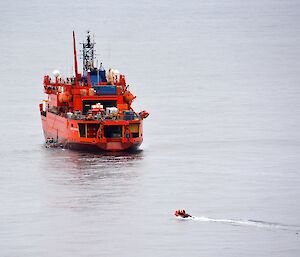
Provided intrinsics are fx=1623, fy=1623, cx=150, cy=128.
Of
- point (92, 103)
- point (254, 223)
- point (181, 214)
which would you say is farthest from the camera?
point (92, 103)

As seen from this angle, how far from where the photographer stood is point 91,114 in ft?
326

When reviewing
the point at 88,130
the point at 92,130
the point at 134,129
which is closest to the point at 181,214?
the point at 134,129

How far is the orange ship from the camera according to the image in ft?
322

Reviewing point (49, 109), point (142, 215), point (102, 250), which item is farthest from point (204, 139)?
point (102, 250)

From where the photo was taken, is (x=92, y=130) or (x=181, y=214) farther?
(x=92, y=130)

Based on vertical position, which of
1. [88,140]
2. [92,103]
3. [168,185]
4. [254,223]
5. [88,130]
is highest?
[92,103]

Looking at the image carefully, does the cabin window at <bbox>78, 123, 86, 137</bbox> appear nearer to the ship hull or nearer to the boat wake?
the ship hull

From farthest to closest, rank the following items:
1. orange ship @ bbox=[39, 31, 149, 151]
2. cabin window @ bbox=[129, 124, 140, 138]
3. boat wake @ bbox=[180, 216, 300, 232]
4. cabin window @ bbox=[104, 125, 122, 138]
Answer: cabin window @ bbox=[129, 124, 140, 138] → cabin window @ bbox=[104, 125, 122, 138] → orange ship @ bbox=[39, 31, 149, 151] → boat wake @ bbox=[180, 216, 300, 232]

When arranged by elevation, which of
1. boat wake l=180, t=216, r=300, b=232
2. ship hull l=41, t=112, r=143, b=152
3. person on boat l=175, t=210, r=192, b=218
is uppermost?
ship hull l=41, t=112, r=143, b=152

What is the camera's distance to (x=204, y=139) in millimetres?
105750

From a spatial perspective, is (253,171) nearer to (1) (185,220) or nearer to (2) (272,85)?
(1) (185,220)

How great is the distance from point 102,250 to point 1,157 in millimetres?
29841

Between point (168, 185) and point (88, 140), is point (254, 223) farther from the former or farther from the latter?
point (88, 140)

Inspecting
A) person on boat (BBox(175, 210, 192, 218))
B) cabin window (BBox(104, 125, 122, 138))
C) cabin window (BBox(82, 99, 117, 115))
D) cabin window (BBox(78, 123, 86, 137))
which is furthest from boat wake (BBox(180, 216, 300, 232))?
cabin window (BBox(82, 99, 117, 115))
